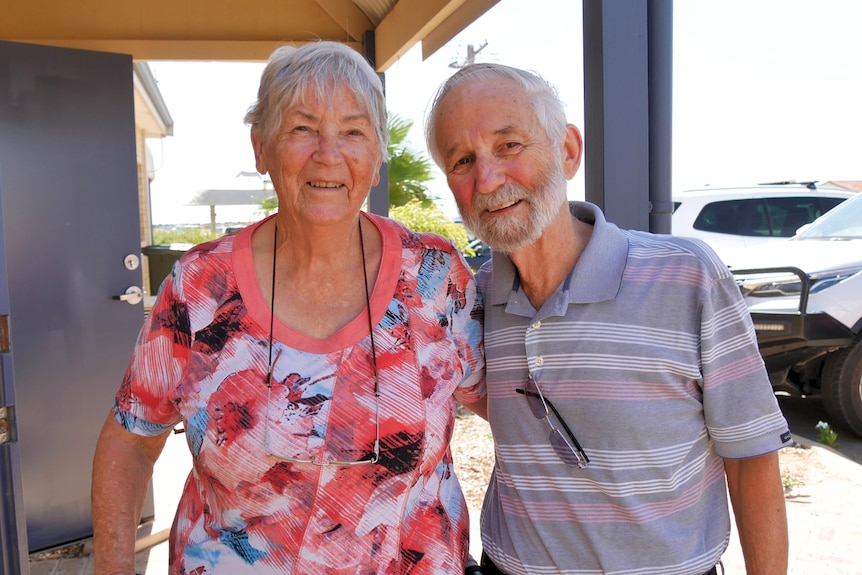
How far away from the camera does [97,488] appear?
66.2 inches

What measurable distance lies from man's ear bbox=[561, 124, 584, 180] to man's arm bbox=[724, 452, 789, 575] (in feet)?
2.55

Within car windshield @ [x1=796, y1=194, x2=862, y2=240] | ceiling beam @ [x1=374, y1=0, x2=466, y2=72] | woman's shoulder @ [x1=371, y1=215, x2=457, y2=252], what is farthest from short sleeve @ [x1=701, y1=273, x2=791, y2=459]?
car windshield @ [x1=796, y1=194, x2=862, y2=240]

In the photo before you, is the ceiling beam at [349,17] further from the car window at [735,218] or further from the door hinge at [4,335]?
the car window at [735,218]

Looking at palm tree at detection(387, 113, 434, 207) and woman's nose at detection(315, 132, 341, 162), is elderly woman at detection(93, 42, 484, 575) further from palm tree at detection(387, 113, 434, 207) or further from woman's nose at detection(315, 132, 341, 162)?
palm tree at detection(387, 113, 434, 207)

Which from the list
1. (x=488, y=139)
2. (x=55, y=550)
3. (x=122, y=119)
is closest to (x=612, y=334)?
(x=488, y=139)

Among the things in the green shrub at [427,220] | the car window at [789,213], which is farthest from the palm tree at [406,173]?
the car window at [789,213]

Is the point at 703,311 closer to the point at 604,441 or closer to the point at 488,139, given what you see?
the point at 604,441

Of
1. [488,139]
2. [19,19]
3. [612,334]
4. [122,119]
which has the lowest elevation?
[612,334]

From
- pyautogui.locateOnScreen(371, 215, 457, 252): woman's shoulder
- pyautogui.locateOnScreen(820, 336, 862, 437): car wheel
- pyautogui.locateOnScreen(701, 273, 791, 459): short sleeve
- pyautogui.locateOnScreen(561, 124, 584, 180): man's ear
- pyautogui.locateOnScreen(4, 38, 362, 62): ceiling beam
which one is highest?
pyautogui.locateOnScreen(4, 38, 362, 62): ceiling beam

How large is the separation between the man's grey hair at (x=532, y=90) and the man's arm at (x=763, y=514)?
847mm

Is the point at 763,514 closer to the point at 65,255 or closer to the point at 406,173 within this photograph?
the point at 65,255

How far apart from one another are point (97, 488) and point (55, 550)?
111 inches

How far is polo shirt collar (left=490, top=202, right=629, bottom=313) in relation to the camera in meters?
1.54

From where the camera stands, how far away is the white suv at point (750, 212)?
28.6 feet
